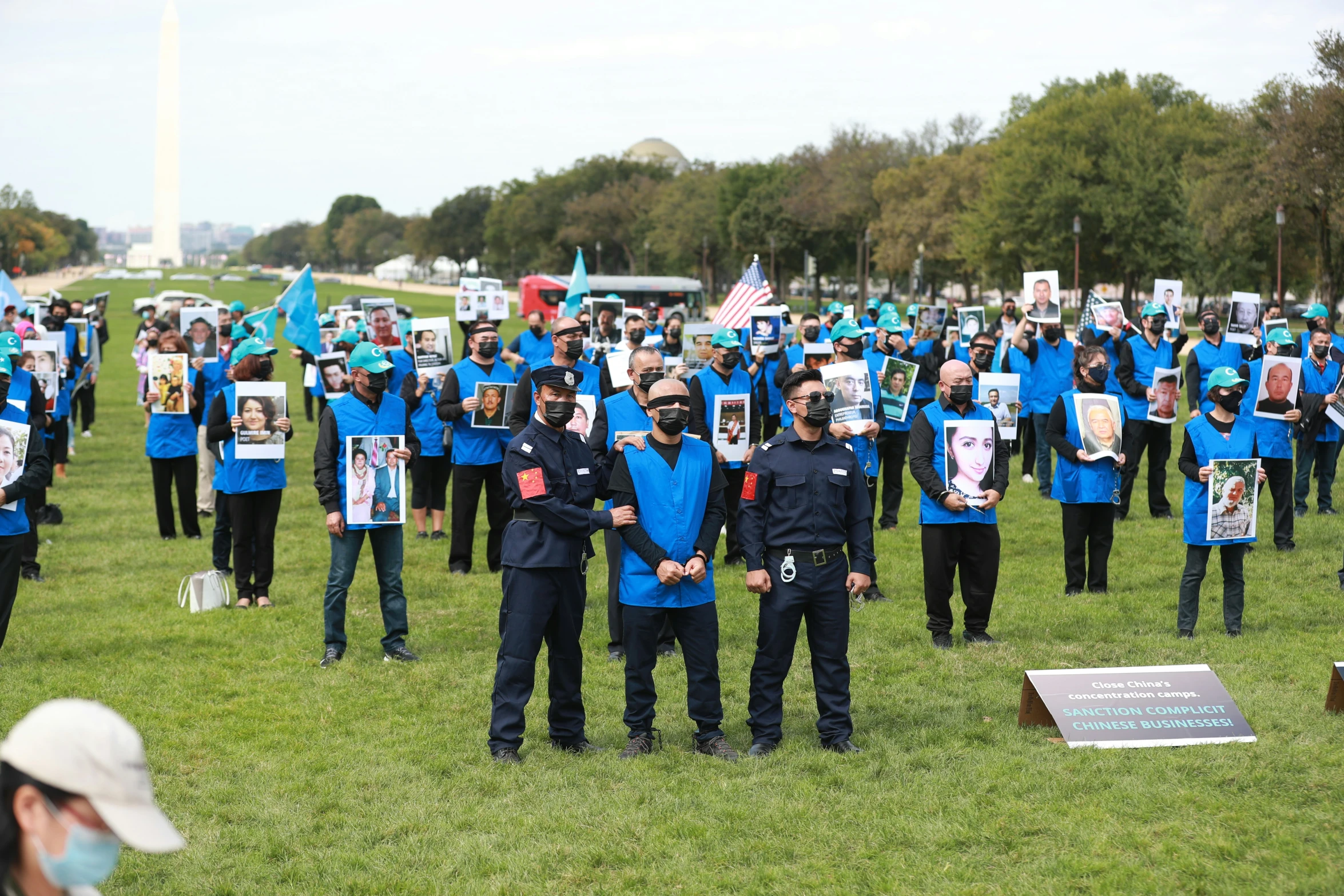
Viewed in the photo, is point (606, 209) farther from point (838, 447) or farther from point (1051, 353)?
point (838, 447)

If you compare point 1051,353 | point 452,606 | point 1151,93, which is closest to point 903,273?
point 1151,93

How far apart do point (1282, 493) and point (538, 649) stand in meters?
9.26

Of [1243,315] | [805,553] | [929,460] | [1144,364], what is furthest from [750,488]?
[1243,315]

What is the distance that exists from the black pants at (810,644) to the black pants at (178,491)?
8.55 meters

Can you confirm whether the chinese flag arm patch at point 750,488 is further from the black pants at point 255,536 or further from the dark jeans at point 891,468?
the dark jeans at point 891,468

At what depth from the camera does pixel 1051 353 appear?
15891 millimetres

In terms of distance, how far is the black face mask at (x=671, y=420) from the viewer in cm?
714

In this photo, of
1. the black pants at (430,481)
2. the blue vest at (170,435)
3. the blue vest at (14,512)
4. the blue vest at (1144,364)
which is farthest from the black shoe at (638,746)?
the blue vest at (1144,364)

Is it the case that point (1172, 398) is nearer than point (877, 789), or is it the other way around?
point (877, 789)

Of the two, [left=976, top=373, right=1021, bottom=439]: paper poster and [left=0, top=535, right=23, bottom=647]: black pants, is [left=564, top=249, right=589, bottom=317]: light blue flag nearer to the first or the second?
[left=976, top=373, right=1021, bottom=439]: paper poster

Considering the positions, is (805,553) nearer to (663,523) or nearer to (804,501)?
(804,501)

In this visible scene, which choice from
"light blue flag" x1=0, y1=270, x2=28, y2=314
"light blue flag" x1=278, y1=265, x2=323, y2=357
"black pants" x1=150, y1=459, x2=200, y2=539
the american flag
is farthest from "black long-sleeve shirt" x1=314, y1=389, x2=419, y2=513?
"light blue flag" x1=0, y1=270, x2=28, y2=314

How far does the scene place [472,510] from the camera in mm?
12547

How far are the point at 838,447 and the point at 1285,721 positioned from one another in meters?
3.30
